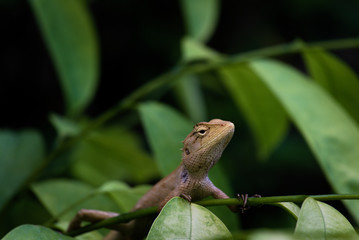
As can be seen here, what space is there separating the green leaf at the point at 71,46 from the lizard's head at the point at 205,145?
1.17m

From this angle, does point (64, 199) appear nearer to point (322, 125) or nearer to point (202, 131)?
point (202, 131)

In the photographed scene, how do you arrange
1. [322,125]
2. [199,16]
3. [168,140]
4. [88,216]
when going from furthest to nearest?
[199,16]
[168,140]
[322,125]
[88,216]

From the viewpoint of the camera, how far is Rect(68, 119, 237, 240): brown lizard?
1.76 meters

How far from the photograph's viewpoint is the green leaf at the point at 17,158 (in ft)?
8.21

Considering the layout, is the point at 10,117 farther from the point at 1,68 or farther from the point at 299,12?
the point at 299,12

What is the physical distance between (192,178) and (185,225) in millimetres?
591

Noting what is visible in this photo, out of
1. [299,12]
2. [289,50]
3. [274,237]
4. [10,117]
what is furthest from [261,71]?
[299,12]

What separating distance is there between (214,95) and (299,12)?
1.73 m

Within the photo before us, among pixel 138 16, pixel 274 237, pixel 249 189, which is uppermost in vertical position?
pixel 138 16

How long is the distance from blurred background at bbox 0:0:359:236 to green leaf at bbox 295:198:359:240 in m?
3.29

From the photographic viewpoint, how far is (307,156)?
5.84 meters

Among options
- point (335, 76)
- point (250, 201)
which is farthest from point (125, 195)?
point (335, 76)

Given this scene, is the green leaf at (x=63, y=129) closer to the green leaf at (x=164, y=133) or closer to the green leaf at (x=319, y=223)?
the green leaf at (x=164, y=133)

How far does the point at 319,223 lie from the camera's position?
3.71 ft
